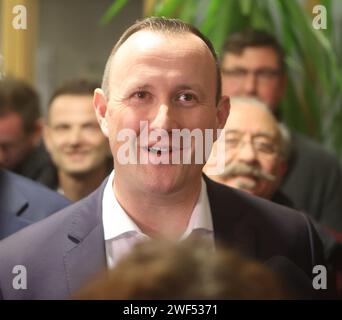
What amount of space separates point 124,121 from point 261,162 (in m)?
0.25

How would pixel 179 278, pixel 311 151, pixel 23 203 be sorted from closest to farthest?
pixel 179 278 → pixel 23 203 → pixel 311 151

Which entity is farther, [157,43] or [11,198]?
[11,198]

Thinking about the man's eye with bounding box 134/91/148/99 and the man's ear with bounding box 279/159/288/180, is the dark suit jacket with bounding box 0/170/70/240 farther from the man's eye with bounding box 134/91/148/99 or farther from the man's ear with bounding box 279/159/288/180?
the man's ear with bounding box 279/159/288/180

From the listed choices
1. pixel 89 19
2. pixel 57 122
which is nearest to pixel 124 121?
pixel 57 122

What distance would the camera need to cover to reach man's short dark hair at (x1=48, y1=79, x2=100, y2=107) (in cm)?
115

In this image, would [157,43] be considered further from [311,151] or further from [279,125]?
[311,151]

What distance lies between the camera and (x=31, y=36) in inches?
49.2

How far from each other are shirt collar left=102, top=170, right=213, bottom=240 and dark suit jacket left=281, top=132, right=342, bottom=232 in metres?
0.20

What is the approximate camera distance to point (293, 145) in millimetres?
1358

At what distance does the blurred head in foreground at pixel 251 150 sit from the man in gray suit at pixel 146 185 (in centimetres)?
6

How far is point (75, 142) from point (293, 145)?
0.38 m

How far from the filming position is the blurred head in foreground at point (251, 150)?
117cm

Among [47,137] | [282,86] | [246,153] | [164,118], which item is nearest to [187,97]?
[164,118]

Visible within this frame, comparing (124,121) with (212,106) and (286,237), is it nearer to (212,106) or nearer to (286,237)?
(212,106)
